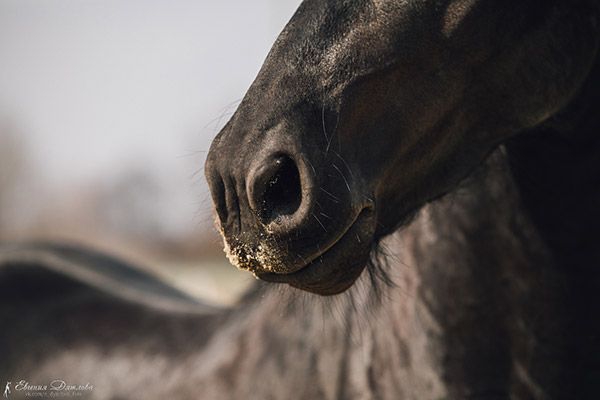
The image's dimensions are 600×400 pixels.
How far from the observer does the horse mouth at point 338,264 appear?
6.57 feet

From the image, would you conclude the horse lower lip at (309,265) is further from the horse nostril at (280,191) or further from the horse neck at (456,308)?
the horse neck at (456,308)

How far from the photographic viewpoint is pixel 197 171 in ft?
8.27

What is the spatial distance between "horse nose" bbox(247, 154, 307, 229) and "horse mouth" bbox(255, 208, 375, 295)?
0.12m

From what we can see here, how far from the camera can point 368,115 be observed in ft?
6.90

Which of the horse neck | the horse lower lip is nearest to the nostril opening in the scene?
the horse lower lip

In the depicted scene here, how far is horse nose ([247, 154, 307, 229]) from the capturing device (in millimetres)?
1900

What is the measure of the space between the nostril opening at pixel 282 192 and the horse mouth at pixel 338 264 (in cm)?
12

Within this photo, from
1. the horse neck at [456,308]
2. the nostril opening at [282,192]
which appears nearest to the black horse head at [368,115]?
the nostril opening at [282,192]

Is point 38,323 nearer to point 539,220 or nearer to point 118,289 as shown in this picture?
point 118,289

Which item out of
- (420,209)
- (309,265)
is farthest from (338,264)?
(420,209)

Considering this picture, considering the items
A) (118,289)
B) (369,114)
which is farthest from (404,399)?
(118,289)

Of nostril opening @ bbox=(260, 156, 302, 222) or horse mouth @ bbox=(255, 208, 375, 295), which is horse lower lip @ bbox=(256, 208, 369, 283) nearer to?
horse mouth @ bbox=(255, 208, 375, 295)

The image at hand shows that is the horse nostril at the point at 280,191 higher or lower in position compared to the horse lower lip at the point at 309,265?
higher

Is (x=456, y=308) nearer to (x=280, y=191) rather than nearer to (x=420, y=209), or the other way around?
(x=420, y=209)
